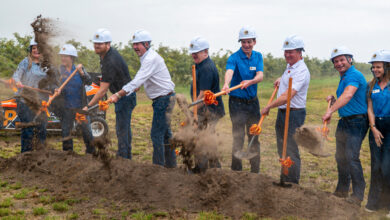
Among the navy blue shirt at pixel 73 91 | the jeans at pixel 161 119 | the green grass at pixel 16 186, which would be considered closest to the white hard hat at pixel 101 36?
the navy blue shirt at pixel 73 91

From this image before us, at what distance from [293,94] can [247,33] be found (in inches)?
47.8

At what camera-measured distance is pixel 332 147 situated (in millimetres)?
9617

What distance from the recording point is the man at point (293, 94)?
17.3ft

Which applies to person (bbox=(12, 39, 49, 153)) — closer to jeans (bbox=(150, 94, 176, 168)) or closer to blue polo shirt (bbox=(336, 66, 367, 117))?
jeans (bbox=(150, 94, 176, 168))

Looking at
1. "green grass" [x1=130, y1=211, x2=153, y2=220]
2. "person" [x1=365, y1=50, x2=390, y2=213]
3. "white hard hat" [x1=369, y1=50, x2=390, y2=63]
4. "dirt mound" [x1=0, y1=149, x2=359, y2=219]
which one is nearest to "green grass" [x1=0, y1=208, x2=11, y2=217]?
"dirt mound" [x1=0, y1=149, x2=359, y2=219]

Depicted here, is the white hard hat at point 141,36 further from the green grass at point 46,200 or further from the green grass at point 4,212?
the green grass at point 4,212

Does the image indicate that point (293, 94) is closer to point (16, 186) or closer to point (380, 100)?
point (380, 100)

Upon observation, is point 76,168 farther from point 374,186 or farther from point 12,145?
point 374,186

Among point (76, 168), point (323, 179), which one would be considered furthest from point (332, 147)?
point (76, 168)

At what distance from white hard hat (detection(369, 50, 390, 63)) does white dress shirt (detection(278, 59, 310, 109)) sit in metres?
0.83

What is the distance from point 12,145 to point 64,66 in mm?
2782

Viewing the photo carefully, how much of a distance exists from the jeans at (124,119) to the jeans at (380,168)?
3.39 metres

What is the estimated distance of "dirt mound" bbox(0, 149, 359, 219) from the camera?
15.0ft

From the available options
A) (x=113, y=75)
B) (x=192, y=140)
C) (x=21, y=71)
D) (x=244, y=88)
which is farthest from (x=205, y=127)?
(x=21, y=71)
